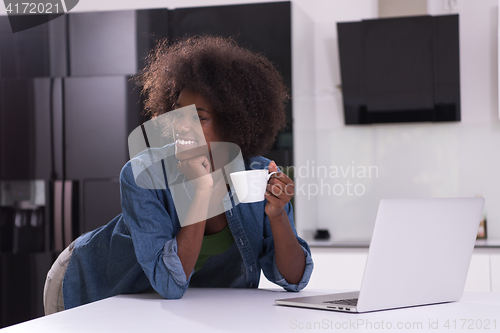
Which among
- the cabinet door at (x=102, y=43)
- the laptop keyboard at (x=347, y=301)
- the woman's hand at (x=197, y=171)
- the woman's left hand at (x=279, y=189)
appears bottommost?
the laptop keyboard at (x=347, y=301)

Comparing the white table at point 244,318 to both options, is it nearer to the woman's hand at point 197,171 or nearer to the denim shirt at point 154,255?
the denim shirt at point 154,255

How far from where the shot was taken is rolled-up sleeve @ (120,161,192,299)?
1157mm

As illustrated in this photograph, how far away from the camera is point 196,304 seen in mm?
1077

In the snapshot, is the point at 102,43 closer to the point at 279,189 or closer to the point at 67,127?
the point at 67,127

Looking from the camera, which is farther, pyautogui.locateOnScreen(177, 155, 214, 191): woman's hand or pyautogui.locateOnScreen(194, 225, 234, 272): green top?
pyautogui.locateOnScreen(194, 225, 234, 272): green top

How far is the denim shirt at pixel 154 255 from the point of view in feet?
3.85

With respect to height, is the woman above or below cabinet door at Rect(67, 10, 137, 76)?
below

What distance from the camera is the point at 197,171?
1.24 m

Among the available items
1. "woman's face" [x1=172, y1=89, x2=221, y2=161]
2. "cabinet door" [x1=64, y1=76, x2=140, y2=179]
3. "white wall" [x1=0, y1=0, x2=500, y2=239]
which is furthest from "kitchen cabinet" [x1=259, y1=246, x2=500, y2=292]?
"woman's face" [x1=172, y1=89, x2=221, y2=161]

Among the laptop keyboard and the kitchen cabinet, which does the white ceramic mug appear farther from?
the kitchen cabinet

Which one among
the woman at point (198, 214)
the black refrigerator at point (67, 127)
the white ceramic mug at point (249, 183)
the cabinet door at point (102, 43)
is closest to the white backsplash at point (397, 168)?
the black refrigerator at point (67, 127)

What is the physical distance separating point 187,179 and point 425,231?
2.09 ft

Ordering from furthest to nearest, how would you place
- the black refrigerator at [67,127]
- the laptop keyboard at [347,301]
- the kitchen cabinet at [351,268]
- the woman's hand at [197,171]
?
1. the black refrigerator at [67,127]
2. the kitchen cabinet at [351,268]
3. the woman's hand at [197,171]
4. the laptop keyboard at [347,301]

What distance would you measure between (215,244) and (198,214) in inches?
7.5
